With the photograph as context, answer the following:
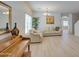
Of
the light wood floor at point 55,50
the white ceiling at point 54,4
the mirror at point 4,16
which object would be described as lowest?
the light wood floor at point 55,50

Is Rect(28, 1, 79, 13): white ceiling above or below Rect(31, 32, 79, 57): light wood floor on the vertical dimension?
above

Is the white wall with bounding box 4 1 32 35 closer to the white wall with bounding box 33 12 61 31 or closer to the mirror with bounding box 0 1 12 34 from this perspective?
the mirror with bounding box 0 1 12 34

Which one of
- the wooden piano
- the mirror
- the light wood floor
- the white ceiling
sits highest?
the white ceiling

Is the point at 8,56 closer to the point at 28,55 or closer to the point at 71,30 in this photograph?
the point at 28,55

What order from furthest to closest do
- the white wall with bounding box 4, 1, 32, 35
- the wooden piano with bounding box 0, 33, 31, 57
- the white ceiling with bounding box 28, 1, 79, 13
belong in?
the white ceiling with bounding box 28, 1, 79, 13 < the white wall with bounding box 4, 1, 32, 35 < the wooden piano with bounding box 0, 33, 31, 57

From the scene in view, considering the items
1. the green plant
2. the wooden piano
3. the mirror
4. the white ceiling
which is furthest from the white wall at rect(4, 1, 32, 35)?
the green plant

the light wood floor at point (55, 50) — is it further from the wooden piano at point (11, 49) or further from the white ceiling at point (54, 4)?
the white ceiling at point (54, 4)

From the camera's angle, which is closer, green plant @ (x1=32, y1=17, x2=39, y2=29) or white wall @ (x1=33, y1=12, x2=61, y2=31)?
green plant @ (x1=32, y1=17, x2=39, y2=29)

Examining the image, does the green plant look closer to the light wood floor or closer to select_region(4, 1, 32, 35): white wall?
the light wood floor

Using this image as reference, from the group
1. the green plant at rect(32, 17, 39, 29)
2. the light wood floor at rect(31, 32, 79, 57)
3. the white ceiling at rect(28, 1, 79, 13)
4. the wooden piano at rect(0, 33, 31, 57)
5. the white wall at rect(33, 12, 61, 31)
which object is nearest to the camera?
the wooden piano at rect(0, 33, 31, 57)

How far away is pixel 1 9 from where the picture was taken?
3.38m

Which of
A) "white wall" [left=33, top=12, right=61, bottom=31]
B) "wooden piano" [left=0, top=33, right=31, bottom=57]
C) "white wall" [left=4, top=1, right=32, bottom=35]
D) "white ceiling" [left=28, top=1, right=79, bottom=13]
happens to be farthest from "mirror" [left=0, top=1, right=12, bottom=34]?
"white wall" [left=33, top=12, right=61, bottom=31]

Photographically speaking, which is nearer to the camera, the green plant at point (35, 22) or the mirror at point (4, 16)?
the mirror at point (4, 16)

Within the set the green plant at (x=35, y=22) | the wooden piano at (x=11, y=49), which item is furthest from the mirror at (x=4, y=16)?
the green plant at (x=35, y=22)
